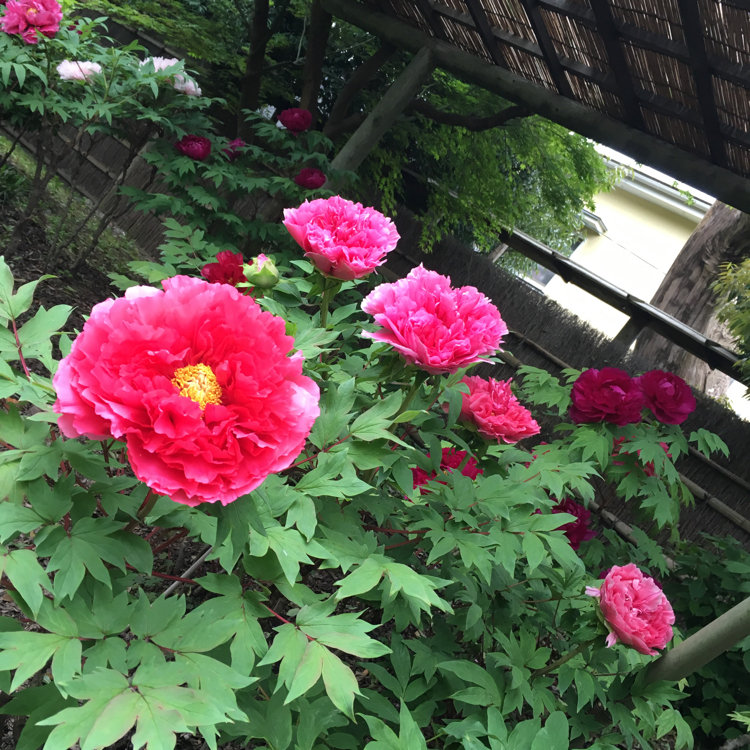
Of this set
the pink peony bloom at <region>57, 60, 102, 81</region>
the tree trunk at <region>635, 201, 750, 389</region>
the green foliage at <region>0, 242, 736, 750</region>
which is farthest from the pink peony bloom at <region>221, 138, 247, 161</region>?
the tree trunk at <region>635, 201, 750, 389</region>

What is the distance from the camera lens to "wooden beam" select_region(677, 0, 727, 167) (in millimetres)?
2432

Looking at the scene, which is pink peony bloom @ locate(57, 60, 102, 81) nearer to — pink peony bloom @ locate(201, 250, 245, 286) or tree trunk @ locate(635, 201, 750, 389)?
pink peony bloom @ locate(201, 250, 245, 286)

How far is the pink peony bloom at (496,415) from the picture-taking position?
4.90 ft

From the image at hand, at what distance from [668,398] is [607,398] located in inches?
12.2

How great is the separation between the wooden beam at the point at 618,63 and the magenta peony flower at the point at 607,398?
1.48m

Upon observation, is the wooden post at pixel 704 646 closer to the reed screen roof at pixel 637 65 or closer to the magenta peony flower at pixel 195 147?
the reed screen roof at pixel 637 65

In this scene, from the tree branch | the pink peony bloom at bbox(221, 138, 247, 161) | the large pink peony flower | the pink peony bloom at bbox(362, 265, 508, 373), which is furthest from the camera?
the tree branch

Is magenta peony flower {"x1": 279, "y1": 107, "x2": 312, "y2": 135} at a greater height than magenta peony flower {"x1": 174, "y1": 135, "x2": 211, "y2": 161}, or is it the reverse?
magenta peony flower {"x1": 279, "y1": 107, "x2": 312, "y2": 135}

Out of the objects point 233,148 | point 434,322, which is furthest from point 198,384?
point 233,148

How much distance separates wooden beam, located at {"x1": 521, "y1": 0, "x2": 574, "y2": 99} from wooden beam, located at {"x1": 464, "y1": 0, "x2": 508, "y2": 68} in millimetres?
353

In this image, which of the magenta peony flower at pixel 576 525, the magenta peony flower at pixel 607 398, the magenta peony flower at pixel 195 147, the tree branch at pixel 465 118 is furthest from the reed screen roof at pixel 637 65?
the magenta peony flower at pixel 576 525

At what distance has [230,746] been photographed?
176 centimetres

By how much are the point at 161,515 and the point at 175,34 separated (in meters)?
5.55

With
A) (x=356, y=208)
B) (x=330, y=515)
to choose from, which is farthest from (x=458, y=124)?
(x=330, y=515)
